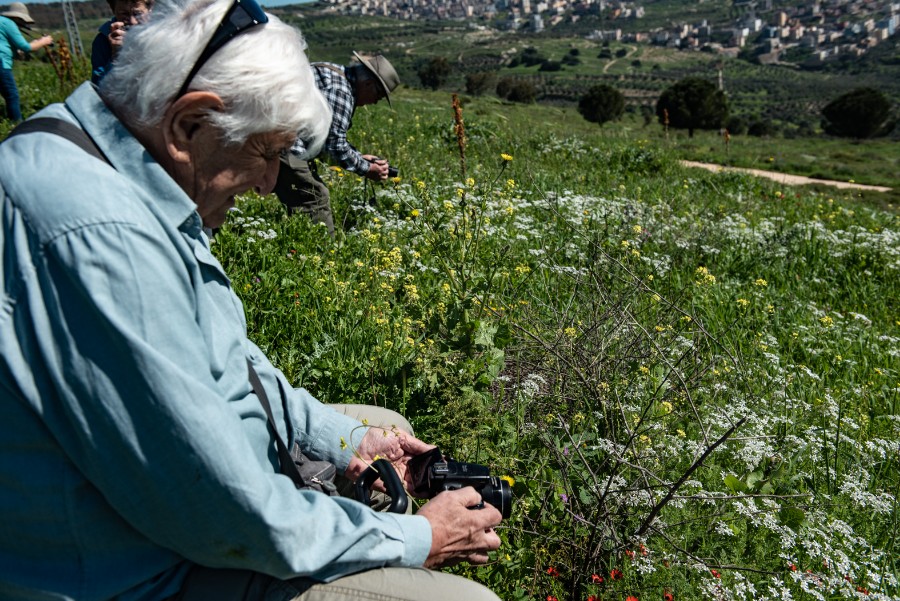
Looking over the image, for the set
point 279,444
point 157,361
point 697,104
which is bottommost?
point 697,104

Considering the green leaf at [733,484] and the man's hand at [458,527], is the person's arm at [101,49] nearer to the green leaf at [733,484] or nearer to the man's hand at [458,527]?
the man's hand at [458,527]

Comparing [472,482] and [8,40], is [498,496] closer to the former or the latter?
[472,482]

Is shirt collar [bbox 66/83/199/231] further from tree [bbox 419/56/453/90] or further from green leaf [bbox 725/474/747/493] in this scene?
tree [bbox 419/56/453/90]

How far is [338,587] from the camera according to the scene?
1549 millimetres

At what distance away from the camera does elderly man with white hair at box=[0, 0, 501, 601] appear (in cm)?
121

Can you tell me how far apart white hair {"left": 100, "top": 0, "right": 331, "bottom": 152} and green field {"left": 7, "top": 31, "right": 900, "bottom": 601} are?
150cm

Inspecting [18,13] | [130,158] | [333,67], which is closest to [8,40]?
[18,13]

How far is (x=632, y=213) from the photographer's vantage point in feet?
20.3

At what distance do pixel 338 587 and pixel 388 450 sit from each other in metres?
0.73

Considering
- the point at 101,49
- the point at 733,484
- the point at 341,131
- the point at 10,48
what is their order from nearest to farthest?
the point at 733,484
the point at 101,49
the point at 341,131
the point at 10,48

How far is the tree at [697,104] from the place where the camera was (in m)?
41.8

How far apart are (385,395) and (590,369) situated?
0.97 meters

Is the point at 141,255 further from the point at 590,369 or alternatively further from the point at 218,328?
the point at 590,369

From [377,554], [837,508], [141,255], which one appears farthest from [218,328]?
[837,508]
